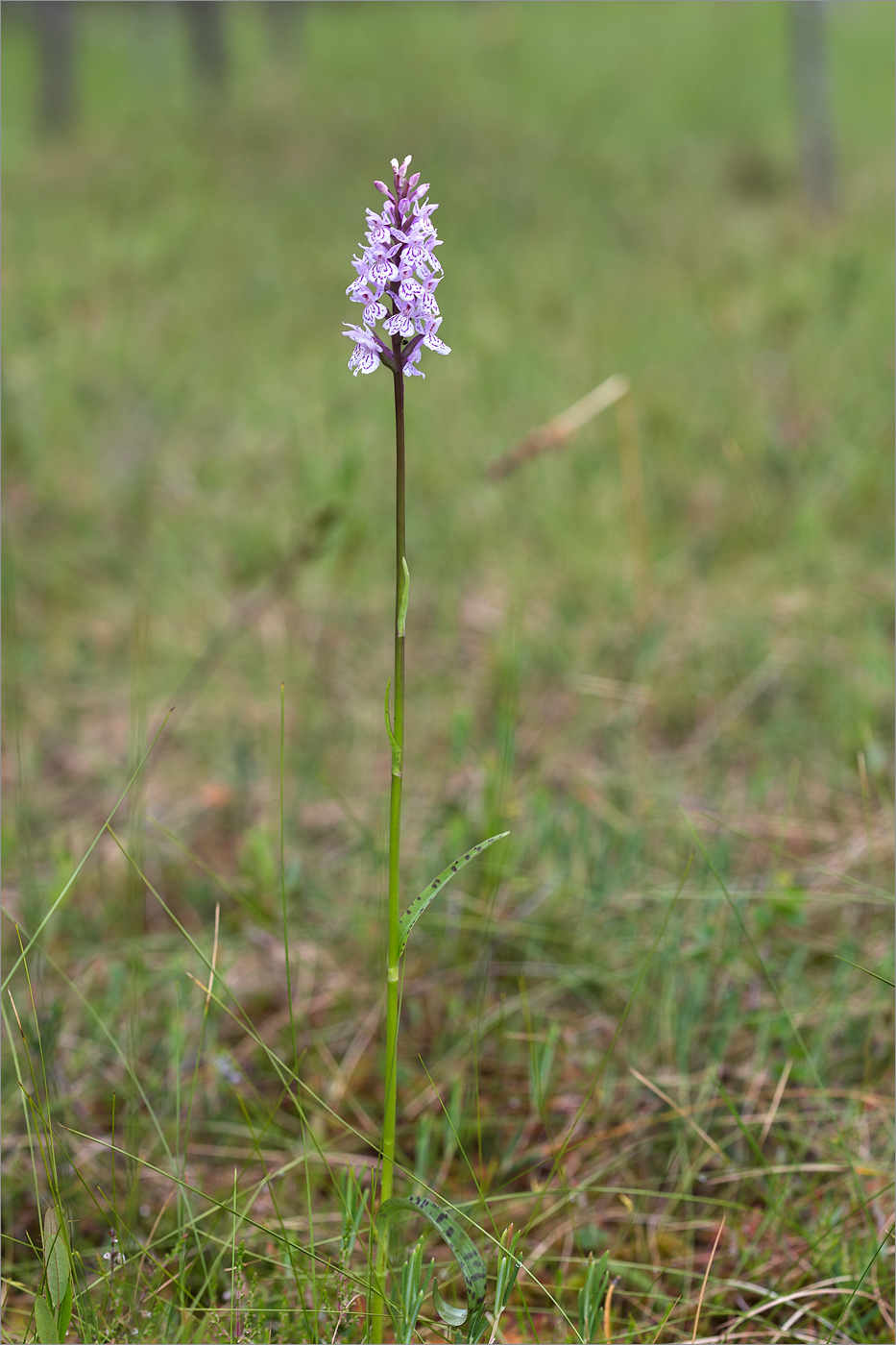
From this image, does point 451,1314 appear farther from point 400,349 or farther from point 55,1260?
point 400,349

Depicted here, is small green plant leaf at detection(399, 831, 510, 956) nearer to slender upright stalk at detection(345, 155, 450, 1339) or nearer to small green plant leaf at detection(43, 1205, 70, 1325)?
slender upright stalk at detection(345, 155, 450, 1339)

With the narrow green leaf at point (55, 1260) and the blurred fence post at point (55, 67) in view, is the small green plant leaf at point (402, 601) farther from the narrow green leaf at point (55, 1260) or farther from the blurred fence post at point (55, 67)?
the blurred fence post at point (55, 67)

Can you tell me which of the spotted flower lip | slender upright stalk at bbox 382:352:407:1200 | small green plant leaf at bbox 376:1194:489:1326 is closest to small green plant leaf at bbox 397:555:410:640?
slender upright stalk at bbox 382:352:407:1200

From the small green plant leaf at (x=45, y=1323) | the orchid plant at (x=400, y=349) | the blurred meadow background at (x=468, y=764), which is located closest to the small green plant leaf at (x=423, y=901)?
the orchid plant at (x=400, y=349)

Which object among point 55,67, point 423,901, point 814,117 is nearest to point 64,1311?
point 423,901

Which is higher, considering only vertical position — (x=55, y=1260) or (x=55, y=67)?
(x=55, y=67)

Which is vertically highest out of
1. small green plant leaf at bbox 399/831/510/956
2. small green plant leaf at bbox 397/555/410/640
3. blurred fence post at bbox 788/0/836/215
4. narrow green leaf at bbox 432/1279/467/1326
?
blurred fence post at bbox 788/0/836/215

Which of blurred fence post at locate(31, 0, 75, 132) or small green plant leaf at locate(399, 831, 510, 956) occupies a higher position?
blurred fence post at locate(31, 0, 75, 132)
